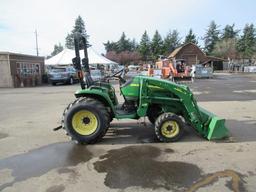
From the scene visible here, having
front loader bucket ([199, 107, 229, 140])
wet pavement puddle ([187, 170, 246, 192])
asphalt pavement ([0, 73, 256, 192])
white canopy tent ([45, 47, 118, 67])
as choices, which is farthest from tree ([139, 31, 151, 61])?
wet pavement puddle ([187, 170, 246, 192])

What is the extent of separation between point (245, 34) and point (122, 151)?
77.9 metres

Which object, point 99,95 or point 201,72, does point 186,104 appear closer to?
point 99,95

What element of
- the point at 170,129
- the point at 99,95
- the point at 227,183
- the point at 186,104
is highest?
the point at 99,95

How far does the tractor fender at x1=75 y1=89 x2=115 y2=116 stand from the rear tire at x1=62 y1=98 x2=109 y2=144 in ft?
0.37

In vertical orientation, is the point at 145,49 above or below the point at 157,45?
below

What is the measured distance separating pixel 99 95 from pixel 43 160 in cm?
183

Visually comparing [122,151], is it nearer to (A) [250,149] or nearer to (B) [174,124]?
(B) [174,124]

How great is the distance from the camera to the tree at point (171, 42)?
79.0 meters

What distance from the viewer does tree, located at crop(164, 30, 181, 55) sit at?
3112 inches

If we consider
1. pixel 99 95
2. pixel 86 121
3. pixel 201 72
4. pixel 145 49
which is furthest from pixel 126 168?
pixel 145 49

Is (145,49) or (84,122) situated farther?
(145,49)

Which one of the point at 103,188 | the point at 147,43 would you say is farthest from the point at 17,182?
the point at 147,43

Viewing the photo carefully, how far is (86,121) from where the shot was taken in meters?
6.43

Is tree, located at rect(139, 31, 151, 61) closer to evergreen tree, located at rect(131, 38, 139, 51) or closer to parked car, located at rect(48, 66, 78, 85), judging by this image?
evergreen tree, located at rect(131, 38, 139, 51)
